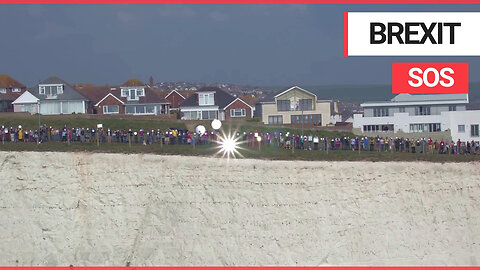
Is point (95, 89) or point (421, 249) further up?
point (95, 89)

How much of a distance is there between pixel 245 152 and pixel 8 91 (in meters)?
56.1

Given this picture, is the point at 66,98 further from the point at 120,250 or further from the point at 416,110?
the point at 120,250

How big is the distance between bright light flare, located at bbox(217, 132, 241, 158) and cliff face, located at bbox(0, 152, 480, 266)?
5.45 ft

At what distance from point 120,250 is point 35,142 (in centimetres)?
1115

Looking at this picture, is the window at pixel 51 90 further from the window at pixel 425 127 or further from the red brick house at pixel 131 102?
the window at pixel 425 127

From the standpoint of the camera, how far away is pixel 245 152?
4338 cm

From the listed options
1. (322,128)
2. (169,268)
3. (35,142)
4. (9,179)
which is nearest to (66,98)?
(322,128)

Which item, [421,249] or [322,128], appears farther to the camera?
[322,128]

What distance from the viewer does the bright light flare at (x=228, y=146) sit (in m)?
42.7

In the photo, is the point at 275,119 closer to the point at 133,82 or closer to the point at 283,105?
the point at 283,105

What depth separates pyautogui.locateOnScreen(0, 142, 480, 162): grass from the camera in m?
42.1

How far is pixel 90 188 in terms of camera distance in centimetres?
4019

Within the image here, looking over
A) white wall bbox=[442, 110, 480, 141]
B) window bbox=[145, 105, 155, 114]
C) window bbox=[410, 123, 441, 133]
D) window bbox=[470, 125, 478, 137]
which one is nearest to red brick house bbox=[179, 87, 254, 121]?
window bbox=[145, 105, 155, 114]

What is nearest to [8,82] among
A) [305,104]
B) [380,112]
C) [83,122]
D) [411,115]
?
[83,122]
